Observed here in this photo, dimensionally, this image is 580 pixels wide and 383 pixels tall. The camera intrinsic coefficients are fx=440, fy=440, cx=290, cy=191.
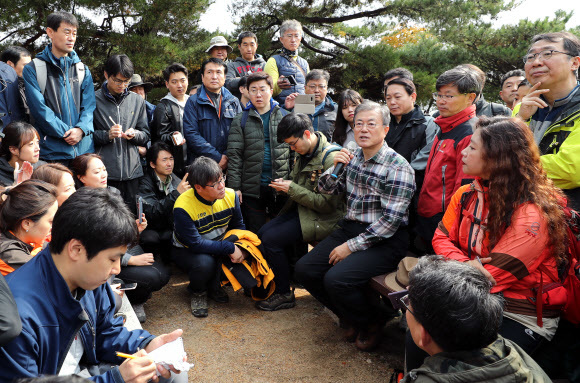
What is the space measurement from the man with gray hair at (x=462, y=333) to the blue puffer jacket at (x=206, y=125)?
3.21 metres

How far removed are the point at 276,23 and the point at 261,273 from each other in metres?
5.79

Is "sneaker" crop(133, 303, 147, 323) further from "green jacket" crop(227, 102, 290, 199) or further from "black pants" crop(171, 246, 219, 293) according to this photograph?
"green jacket" crop(227, 102, 290, 199)

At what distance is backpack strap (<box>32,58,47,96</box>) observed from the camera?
12.8 feet

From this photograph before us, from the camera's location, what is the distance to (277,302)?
3885 millimetres

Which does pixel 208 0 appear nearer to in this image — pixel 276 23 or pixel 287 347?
pixel 276 23

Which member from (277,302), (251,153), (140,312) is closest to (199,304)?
(140,312)

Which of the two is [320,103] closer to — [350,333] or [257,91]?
[257,91]

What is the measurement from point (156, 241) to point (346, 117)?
2.27 meters

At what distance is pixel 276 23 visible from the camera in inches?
321

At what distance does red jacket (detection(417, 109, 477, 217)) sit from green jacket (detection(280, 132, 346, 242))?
805 mm

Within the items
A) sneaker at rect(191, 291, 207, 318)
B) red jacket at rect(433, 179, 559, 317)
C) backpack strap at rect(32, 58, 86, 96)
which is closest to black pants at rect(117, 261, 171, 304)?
sneaker at rect(191, 291, 207, 318)

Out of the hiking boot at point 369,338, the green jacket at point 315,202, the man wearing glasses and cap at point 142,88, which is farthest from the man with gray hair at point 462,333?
the man wearing glasses and cap at point 142,88

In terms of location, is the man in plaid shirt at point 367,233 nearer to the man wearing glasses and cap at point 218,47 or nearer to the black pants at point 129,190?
the black pants at point 129,190

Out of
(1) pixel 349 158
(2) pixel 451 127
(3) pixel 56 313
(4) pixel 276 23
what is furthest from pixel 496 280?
(4) pixel 276 23
